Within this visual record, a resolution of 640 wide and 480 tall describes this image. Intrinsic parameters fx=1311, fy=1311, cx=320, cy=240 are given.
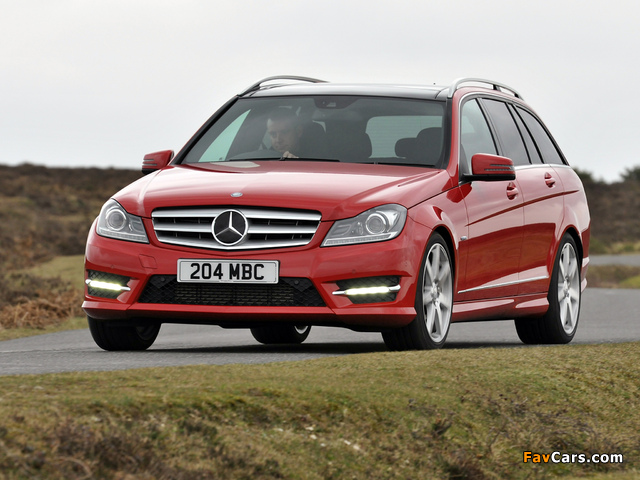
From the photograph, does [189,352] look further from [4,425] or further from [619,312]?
[619,312]

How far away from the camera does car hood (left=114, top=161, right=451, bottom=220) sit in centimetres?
823

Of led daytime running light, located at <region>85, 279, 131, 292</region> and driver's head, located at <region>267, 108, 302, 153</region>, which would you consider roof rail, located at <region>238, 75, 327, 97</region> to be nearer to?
driver's head, located at <region>267, 108, 302, 153</region>

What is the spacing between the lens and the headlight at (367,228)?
320 inches

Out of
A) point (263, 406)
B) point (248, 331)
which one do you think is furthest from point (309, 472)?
point (248, 331)

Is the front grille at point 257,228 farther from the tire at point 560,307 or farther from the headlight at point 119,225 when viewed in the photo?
the tire at point 560,307

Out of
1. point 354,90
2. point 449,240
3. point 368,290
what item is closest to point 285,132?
point 354,90

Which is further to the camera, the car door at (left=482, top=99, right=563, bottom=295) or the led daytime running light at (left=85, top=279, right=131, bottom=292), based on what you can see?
the car door at (left=482, top=99, right=563, bottom=295)

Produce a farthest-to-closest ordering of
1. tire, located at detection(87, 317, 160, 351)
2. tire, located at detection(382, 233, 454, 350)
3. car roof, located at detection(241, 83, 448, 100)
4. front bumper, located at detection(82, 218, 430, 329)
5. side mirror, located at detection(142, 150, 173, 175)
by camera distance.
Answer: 1. car roof, located at detection(241, 83, 448, 100)
2. side mirror, located at detection(142, 150, 173, 175)
3. tire, located at detection(87, 317, 160, 351)
4. tire, located at detection(382, 233, 454, 350)
5. front bumper, located at detection(82, 218, 430, 329)

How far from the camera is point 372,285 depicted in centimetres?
817

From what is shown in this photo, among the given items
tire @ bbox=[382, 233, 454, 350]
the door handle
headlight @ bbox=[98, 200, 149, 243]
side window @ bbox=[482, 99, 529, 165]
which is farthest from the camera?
the door handle

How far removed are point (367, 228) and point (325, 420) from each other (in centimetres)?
271

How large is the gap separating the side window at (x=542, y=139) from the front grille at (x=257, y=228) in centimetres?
409

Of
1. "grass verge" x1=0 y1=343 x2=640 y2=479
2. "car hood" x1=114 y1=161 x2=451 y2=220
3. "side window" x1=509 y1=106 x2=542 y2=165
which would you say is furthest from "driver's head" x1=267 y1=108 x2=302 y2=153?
"grass verge" x1=0 y1=343 x2=640 y2=479

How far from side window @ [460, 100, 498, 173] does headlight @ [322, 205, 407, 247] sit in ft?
4.56
